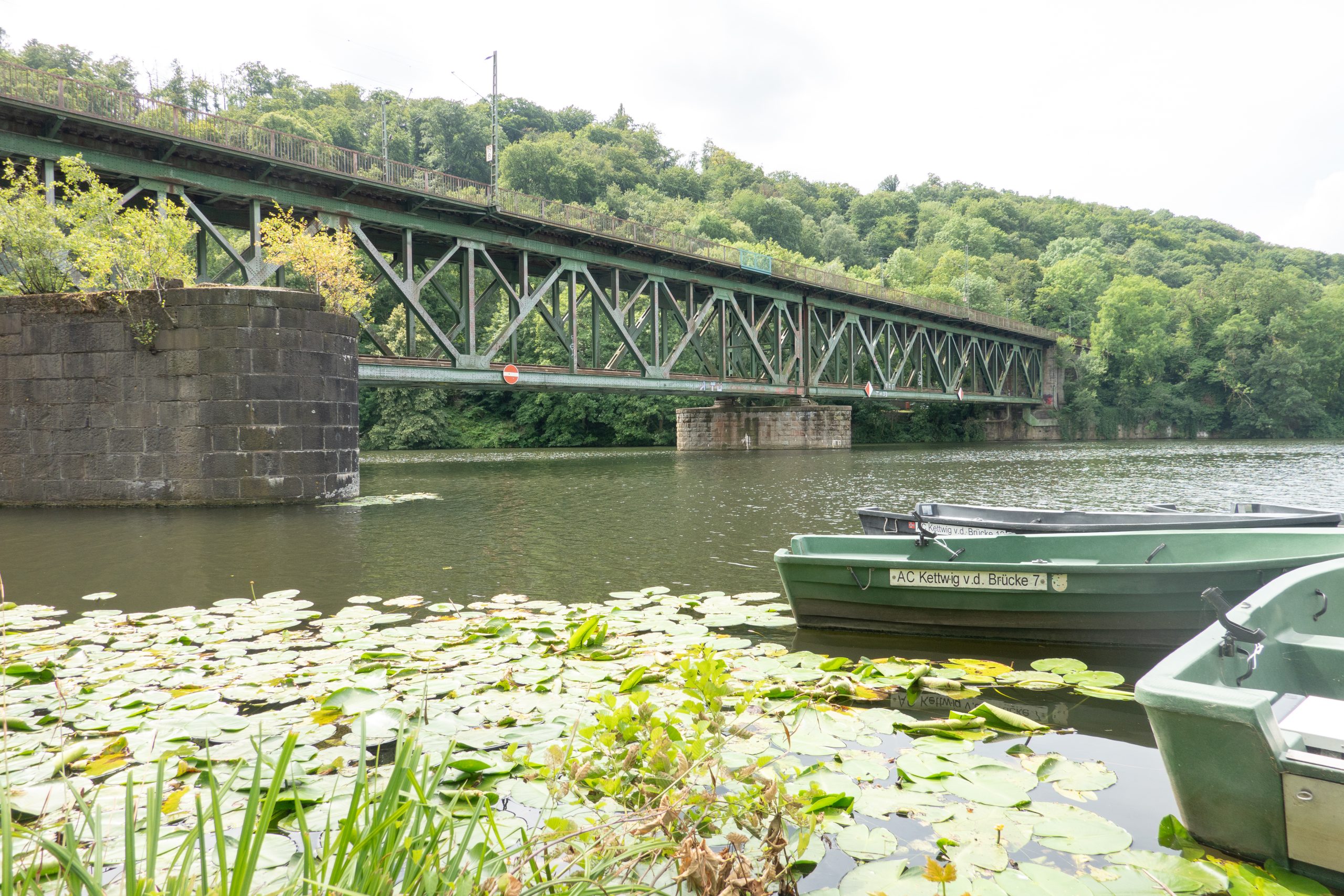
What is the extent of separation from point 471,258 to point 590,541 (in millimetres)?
20857

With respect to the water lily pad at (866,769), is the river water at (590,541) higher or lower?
lower

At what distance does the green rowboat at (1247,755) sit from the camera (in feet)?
8.43

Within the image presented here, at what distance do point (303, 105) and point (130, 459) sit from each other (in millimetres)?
83149

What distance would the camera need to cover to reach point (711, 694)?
3842 mm

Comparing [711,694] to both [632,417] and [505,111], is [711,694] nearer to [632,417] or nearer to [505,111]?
[632,417]

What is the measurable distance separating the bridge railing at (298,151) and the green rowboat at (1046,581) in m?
21.8

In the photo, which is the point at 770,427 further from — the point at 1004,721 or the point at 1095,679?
the point at 1004,721

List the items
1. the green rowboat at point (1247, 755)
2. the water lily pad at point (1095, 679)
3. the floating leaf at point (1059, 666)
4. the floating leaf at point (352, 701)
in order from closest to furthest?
1. the green rowboat at point (1247, 755)
2. the floating leaf at point (352, 701)
3. the water lily pad at point (1095, 679)
4. the floating leaf at point (1059, 666)

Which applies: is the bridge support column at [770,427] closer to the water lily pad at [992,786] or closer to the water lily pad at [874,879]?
the water lily pad at [992,786]

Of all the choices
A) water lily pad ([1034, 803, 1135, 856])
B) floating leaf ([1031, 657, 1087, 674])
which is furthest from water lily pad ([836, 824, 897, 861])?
floating leaf ([1031, 657, 1087, 674])

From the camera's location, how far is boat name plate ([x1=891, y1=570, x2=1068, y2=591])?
18.5 ft

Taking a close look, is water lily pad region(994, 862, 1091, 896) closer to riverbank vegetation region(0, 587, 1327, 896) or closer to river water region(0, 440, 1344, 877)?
riverbank vegetation region(0, 587, 1327, 896)

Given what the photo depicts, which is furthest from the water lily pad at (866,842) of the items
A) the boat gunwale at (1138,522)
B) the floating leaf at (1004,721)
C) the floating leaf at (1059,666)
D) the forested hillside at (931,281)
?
the forested hillside at (931,281)

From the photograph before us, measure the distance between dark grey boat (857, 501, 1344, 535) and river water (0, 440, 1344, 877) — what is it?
4.79ft
